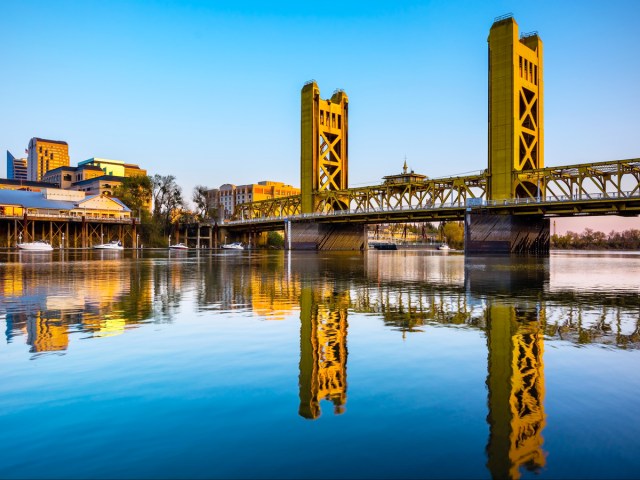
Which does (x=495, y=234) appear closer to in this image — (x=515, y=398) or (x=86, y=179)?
(x=515, y=398)

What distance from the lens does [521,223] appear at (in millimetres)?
84062

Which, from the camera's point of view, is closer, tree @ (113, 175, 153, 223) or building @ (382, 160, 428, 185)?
building @ (382, 160, 428, 185)

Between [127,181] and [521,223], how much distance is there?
99.8 metres

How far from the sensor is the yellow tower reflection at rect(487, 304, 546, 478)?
17.9 ft

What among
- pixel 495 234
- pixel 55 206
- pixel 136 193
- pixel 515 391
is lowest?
pixel 515 391

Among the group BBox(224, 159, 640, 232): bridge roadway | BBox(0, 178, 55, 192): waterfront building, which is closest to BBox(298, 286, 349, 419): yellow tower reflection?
BBox(224, 159, 640, 232): bridge roadway

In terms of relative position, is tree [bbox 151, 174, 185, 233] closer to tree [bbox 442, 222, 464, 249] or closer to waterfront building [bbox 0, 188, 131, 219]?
waterfront building [bbox 0, 188, 131, 219]

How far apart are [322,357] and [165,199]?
145241 mm

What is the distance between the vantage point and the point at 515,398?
24.2ft

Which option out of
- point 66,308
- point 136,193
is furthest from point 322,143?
point 66,308

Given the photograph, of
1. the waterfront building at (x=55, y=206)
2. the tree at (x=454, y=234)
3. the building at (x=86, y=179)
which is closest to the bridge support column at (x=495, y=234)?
the waterfront building at (x=55, y=206)

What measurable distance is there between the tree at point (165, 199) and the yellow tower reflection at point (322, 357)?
135060mm

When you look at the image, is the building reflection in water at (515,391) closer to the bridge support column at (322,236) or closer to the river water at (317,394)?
the river water at (317,394)

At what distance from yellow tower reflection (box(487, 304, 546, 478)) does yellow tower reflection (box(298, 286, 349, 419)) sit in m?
1.95
